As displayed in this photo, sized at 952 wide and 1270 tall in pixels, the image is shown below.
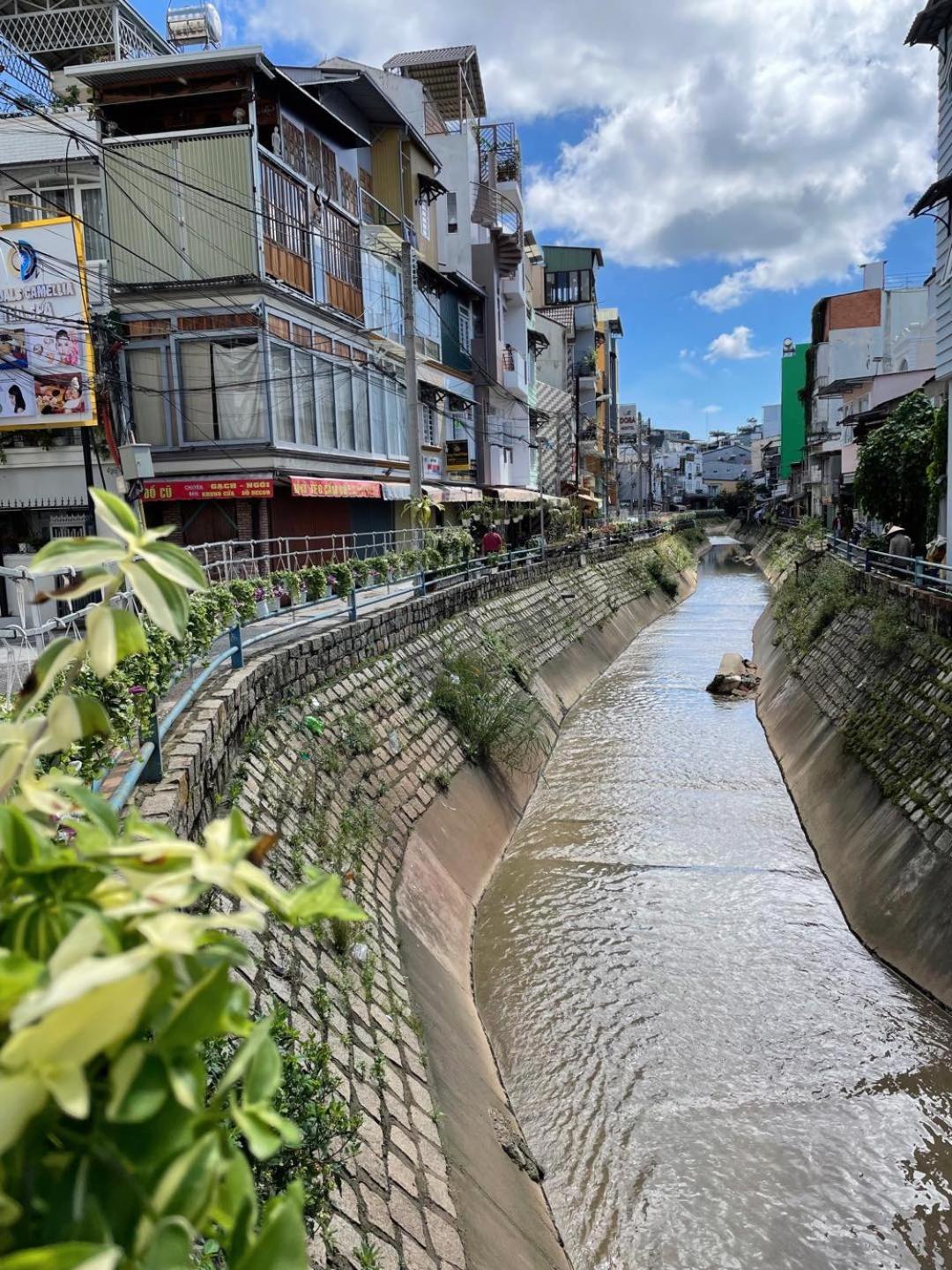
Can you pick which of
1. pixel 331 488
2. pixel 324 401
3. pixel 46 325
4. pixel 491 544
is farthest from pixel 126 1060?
pixel 491 544

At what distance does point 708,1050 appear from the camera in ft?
29.1

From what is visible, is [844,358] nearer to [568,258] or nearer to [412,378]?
[568,258]

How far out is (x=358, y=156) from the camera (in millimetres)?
27922

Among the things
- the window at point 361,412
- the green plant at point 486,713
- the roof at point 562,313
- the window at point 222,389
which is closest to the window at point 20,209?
the window at point 222,389

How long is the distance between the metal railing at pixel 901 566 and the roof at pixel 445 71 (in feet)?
82.0

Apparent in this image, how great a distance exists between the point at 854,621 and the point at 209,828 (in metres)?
19.1

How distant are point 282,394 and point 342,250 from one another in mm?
5487

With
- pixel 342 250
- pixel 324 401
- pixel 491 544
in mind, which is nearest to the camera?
pixel 324 401

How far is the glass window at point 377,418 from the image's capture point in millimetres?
24516

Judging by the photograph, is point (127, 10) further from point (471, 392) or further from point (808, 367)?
point (808, 367)

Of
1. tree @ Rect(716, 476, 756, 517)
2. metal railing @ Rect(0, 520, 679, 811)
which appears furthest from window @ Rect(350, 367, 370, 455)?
tree @ Rect(716, 476, 756, 517)

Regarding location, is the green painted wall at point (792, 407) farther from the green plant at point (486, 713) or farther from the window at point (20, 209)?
the window at point (20, 209)

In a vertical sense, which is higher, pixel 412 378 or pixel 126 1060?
pixel 412 378

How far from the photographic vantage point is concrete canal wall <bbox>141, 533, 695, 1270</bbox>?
5750 mm
